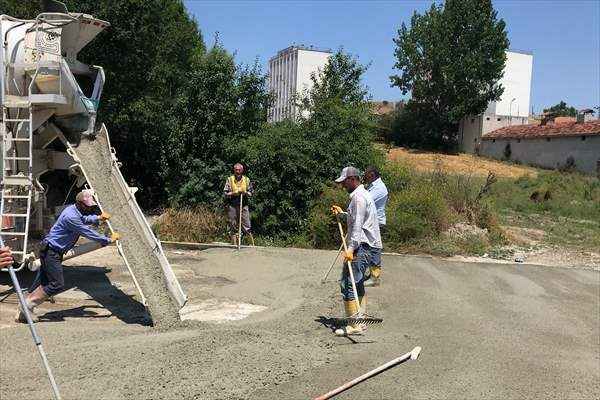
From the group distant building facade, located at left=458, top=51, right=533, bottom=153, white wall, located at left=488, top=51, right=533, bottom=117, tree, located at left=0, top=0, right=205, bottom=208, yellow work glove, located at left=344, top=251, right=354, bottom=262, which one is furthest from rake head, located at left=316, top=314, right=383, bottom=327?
white wall, located at left=488, top=51, right=533, bottom=117

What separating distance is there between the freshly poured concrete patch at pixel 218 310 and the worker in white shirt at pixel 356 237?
4.48 feet

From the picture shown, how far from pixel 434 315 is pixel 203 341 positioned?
10.3 ft

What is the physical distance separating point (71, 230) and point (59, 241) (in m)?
0.20

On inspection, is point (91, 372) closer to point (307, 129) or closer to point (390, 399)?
point (390, 399)

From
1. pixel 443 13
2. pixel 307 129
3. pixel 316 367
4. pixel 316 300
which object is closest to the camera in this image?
pixel 316 367

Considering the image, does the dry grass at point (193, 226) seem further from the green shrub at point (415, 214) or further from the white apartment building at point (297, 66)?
the white apartment building at point (297, 66)

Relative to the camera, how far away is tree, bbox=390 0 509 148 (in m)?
47.1

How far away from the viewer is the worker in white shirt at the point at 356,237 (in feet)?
19.6

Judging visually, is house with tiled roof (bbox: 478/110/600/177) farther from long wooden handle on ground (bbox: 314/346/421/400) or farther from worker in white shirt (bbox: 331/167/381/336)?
long wooden handle on ground (bbox: 314/346/421/400)

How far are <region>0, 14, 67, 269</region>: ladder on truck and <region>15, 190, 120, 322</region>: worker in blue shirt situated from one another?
0.91 m

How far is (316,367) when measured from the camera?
497 centimetres

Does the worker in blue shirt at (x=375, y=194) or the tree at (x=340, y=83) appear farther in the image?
the tree at (x=340, y=83)

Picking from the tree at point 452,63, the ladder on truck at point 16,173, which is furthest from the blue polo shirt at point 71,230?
the tree at point 452,63

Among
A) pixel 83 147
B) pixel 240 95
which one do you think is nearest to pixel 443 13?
pixel 240 95
